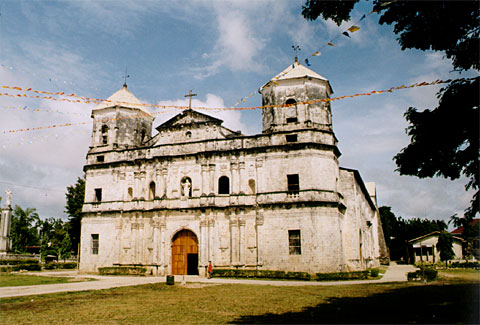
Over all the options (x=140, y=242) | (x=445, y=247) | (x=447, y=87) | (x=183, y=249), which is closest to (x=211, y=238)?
(x=183, y=249)

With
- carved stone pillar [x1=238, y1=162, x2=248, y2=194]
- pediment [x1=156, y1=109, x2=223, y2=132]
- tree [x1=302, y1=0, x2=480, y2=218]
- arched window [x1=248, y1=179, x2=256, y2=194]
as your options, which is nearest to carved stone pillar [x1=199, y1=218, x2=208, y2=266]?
carved stone pillar [x1=238, y1=162, x2=248, y2=194]

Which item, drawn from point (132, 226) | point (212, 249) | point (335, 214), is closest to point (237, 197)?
point (212, 249)

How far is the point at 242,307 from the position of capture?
41.4ft

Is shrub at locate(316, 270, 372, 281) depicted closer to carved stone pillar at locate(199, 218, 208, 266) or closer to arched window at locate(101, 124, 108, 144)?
carved stone pillar at locate(199, 218, 208, 266)

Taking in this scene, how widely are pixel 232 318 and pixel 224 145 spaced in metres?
19.5

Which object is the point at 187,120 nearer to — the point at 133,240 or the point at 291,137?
the point at 291,137

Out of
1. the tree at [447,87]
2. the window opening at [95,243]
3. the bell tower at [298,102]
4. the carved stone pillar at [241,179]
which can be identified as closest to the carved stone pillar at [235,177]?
the carved stone pillar at [241,179]

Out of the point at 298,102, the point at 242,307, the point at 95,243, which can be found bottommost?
the point at 242,307

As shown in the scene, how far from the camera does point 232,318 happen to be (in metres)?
10.6

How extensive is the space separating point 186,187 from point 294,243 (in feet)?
31.3

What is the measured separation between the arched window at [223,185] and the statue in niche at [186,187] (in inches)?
93.5

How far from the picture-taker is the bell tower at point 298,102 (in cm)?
2759

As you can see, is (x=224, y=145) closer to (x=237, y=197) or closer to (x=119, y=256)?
(x=237, y=197)

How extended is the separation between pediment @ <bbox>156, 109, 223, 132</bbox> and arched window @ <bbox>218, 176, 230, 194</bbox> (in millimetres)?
4504
